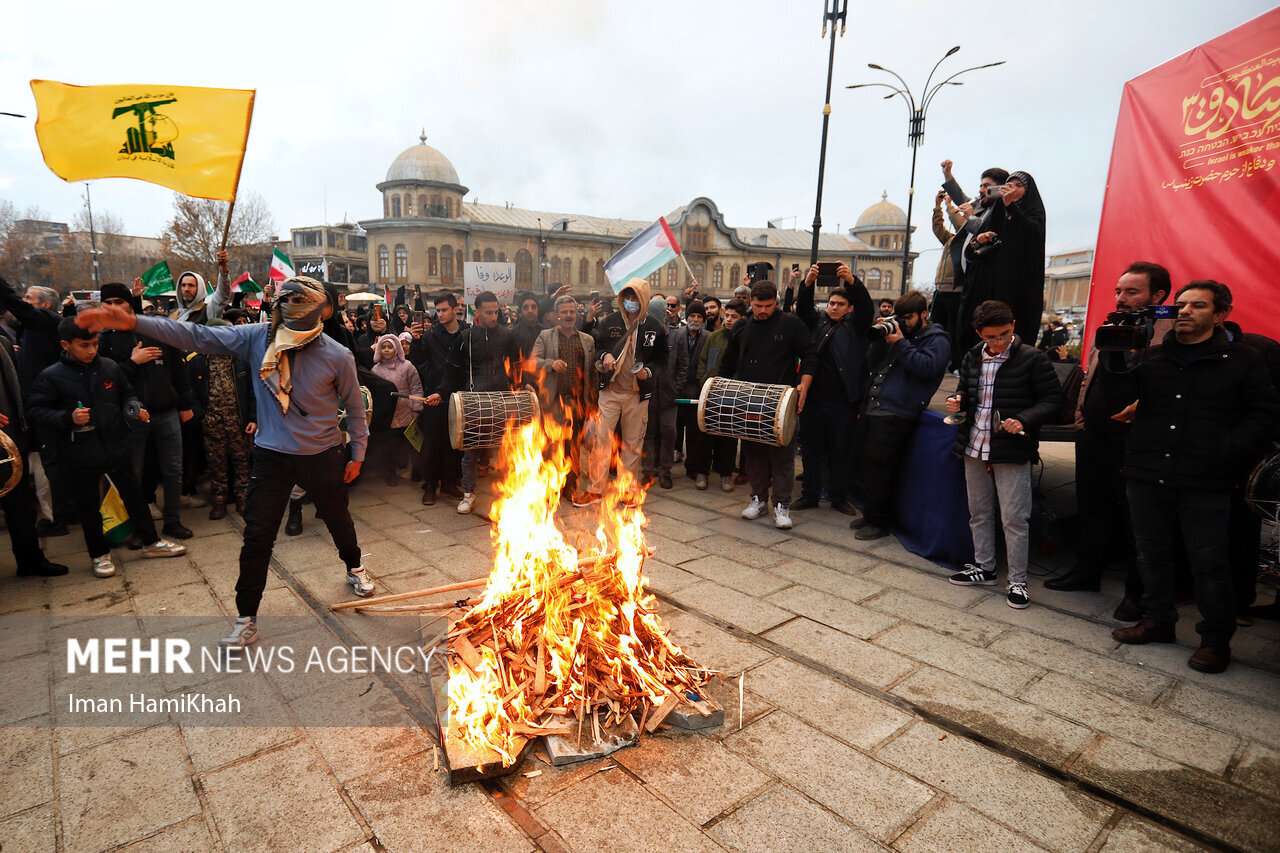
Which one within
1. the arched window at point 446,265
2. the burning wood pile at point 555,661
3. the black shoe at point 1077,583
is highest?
the arched window at point 446,265

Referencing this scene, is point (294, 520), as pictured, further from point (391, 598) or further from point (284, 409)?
point (284, 409)

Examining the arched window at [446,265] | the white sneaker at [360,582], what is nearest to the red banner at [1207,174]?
the white sneaker at [360,582]

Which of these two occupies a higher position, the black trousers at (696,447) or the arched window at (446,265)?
the arched window at (446,265)

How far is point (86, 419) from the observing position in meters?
4.79

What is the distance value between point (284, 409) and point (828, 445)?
5.42 meters

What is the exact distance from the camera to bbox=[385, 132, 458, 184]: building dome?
5328 centimetres

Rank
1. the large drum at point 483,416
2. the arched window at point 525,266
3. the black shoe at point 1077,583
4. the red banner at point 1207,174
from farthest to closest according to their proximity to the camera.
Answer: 1. the arched window at point 525,266
2. the large drum at point 483,416
3. the black shoe at point 1077,583
4. the red banner at point 1207,174

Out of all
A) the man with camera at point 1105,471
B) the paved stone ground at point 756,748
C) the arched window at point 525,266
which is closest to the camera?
the paved stone ground at point 756,748

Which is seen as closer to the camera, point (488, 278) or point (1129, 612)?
point (1129, 612)

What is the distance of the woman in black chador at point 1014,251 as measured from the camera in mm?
5820

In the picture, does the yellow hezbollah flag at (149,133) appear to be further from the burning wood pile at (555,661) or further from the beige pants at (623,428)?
the beige pants at (623,428)

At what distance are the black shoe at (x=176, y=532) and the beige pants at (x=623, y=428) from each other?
3944 millimetres

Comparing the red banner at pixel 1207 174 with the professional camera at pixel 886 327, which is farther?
the professional camera at pixel 886 327

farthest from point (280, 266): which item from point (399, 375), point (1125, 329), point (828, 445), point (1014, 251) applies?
point (1125, 329)
